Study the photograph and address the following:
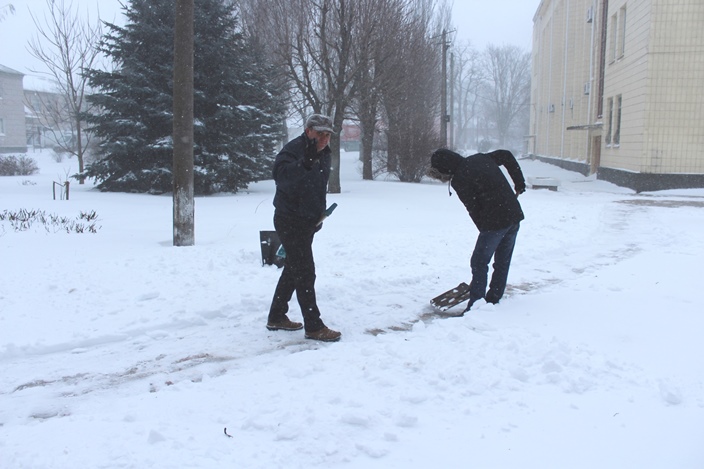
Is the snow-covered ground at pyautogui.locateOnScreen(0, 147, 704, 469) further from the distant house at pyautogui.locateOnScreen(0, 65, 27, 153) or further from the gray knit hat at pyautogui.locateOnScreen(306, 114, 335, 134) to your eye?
the distant house at pyautogui.locateOnScreen(0, 65, 27, 153)

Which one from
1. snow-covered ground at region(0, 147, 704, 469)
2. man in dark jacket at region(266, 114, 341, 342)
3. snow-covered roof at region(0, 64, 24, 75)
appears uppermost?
snow-covered roof at region(0, 64, 24, 75)

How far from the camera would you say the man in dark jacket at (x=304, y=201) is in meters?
4.49

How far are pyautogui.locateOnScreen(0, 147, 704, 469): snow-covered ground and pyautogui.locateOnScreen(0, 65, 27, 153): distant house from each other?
4814 cm

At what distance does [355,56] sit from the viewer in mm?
17375

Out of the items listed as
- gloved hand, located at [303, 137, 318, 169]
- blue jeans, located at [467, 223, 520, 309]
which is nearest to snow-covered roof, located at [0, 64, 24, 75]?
gloved hand, located at [303, 137, 318, 169]

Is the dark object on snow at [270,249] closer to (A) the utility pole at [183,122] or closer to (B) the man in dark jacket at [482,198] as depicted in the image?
(A) the utility pole at [183,122]

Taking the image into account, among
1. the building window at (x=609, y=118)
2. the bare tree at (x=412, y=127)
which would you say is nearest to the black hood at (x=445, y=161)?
the bare tree at (x=412, y=127)

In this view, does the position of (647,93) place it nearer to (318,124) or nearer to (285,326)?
(318,124)

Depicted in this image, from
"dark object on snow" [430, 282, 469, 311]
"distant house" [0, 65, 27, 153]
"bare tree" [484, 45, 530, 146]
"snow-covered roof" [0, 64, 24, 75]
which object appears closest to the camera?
"dark object on snow" [430, 282, 469, 311]

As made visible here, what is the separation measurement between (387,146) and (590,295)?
64.4 feet

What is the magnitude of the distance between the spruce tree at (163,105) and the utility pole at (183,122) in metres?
9.39

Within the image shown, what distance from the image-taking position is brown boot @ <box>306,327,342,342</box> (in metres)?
4.62

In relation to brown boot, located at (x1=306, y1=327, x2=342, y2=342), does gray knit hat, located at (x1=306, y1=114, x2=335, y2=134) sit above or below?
above

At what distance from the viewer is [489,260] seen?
17.4 feet
